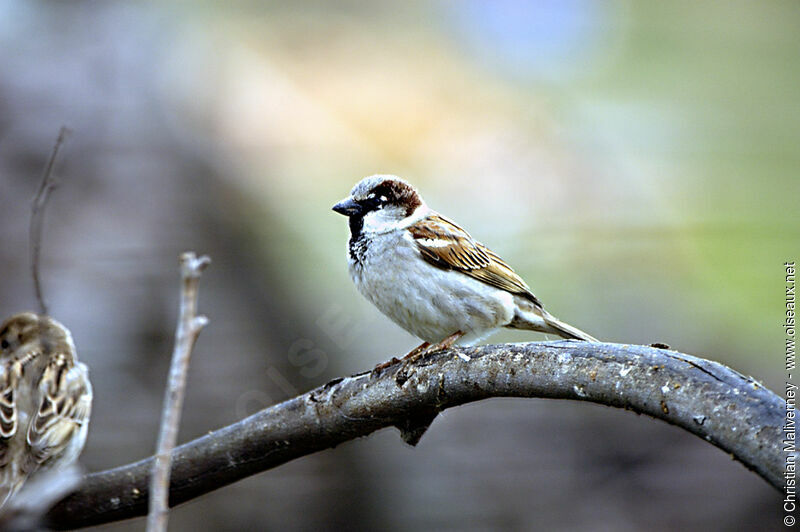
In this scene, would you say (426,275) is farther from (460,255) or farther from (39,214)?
(39,214)

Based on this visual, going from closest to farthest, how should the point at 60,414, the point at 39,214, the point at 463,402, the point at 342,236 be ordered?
the point at 39,214 → the point at 463,402 → the point at 60,414 → the point at 342,236

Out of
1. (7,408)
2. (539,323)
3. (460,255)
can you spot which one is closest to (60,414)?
(7,408)

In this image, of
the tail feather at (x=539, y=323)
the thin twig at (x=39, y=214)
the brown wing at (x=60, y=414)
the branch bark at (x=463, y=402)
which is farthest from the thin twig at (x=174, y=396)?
the brown wing at (x=60, y=414)

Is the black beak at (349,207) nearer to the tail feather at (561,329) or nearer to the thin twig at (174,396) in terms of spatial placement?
the tail feather at (561,329)

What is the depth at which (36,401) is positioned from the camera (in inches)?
126

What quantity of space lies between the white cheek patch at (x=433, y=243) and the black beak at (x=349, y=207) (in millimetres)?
225

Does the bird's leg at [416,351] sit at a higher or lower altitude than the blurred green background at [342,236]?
lower

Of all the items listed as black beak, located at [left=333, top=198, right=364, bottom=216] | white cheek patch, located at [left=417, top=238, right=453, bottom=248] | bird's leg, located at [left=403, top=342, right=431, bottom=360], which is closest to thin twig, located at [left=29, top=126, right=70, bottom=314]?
bird's leg, located at [left=403, top=342, right=431, bottom=360]

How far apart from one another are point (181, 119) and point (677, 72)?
5.30 metres

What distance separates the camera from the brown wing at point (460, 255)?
2951 millimetres

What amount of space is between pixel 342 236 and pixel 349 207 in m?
1.89

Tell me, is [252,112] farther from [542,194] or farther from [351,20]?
[351,20]

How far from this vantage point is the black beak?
2.98 metres

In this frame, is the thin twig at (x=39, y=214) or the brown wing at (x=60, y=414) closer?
the thin twig at (x=39, y=214)
